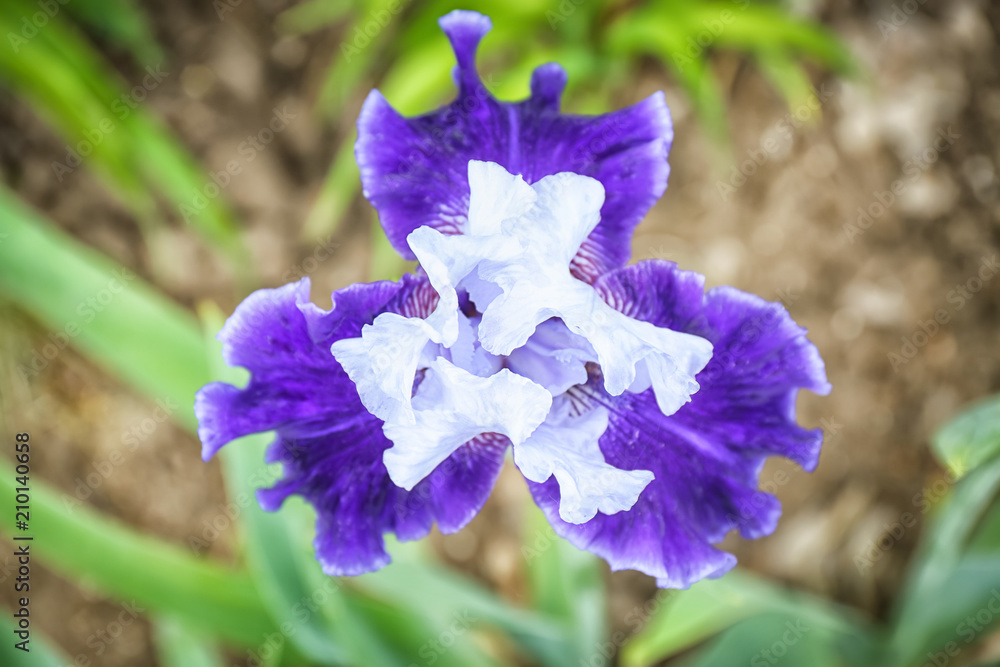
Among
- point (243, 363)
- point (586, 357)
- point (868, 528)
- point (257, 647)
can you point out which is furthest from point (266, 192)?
point (868, 528)

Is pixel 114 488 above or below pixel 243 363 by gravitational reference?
below

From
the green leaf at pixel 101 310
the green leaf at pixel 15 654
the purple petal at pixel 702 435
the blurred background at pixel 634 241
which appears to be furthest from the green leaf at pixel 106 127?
the purple petal at pixel 702 435

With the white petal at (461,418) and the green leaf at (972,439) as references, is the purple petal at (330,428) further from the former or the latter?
the green leaf at (972,439)

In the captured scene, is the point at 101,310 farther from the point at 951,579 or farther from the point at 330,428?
the point at 951,579

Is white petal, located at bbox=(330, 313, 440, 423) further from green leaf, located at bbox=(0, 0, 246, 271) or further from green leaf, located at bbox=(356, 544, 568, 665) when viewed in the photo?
green leaf, located at bbox=(0, 0, 246, 271)

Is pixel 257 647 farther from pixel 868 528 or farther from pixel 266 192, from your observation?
pixel 868 528

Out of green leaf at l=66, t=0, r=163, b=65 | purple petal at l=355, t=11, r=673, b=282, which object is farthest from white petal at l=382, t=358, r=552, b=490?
green leaf at l=66, t=0, r=163, b=65
